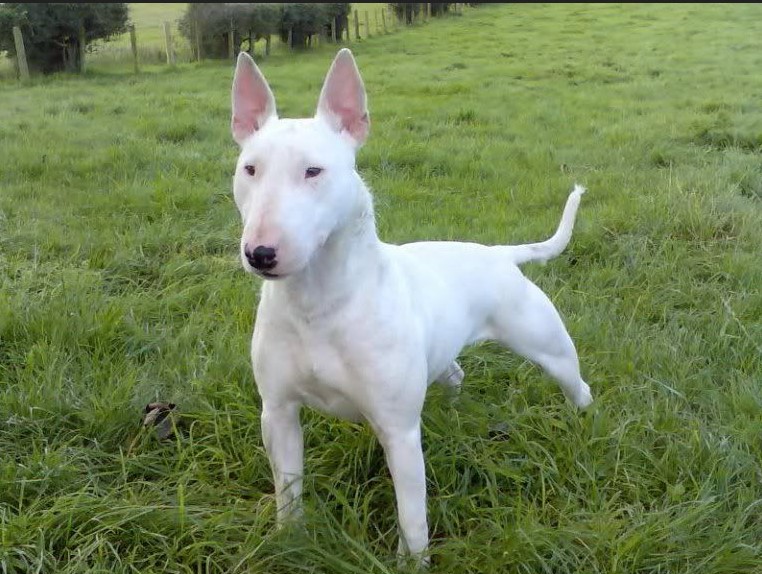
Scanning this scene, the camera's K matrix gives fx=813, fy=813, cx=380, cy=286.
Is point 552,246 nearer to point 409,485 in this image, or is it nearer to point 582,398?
point 582,398

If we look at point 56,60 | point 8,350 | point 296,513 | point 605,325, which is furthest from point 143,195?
point 56,60

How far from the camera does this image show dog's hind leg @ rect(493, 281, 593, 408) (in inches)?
130

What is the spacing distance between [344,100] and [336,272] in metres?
0.55

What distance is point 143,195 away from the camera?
6.68 meters

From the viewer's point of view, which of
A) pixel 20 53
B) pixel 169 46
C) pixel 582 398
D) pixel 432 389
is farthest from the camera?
pixel 169 46

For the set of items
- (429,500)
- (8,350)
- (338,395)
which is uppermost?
(338,395)

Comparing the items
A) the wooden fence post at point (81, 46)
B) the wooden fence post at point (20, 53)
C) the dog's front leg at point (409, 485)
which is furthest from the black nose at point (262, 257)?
the wooden fence post at point (81, 46)

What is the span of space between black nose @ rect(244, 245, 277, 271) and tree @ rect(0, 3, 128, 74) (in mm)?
16808

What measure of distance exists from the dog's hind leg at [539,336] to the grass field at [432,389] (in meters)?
0.18

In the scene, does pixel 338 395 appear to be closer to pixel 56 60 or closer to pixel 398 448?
pixel 398 448

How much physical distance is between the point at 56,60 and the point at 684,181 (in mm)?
15215

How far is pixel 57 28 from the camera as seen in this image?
57.5 ft

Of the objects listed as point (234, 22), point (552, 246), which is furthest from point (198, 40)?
point (552, 246)

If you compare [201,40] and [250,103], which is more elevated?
[250,103]
